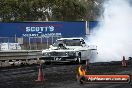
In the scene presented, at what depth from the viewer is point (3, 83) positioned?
1434 cm

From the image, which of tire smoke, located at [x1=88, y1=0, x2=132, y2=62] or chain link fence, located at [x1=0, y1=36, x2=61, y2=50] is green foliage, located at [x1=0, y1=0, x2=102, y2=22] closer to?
chain link fence, located at [x1=0, y1=36, x2=61, y2=50]

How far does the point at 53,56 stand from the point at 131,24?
1048 centimetres

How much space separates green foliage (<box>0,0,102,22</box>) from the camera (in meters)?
67.8

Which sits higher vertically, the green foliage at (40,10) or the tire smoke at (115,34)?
the green foliage at (40,10)

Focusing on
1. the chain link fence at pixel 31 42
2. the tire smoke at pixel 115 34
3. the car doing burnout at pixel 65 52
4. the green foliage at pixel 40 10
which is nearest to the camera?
the car doing burnout at pixel 65 52

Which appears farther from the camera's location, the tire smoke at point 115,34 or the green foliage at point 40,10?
the green foliage at point 40,10

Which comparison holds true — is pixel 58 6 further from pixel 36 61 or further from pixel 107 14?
pixel 36 61

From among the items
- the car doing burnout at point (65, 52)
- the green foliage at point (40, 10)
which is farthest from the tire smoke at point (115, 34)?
the green foliage at point (40, 10)

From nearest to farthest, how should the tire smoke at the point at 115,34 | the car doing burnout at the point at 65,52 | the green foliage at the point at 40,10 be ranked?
the car doing burnout at the point at 65,52 < the tire smoke at the point at 115,34 < the green foliage at the point at 40,10

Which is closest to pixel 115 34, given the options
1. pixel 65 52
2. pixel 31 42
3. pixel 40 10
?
pixel 65 52

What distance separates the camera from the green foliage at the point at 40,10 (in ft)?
222

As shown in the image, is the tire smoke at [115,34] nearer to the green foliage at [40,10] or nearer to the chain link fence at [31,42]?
the chain link fence at [31,42]

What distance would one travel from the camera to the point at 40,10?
70812 millimetres

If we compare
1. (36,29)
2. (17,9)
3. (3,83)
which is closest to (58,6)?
(17,9)
